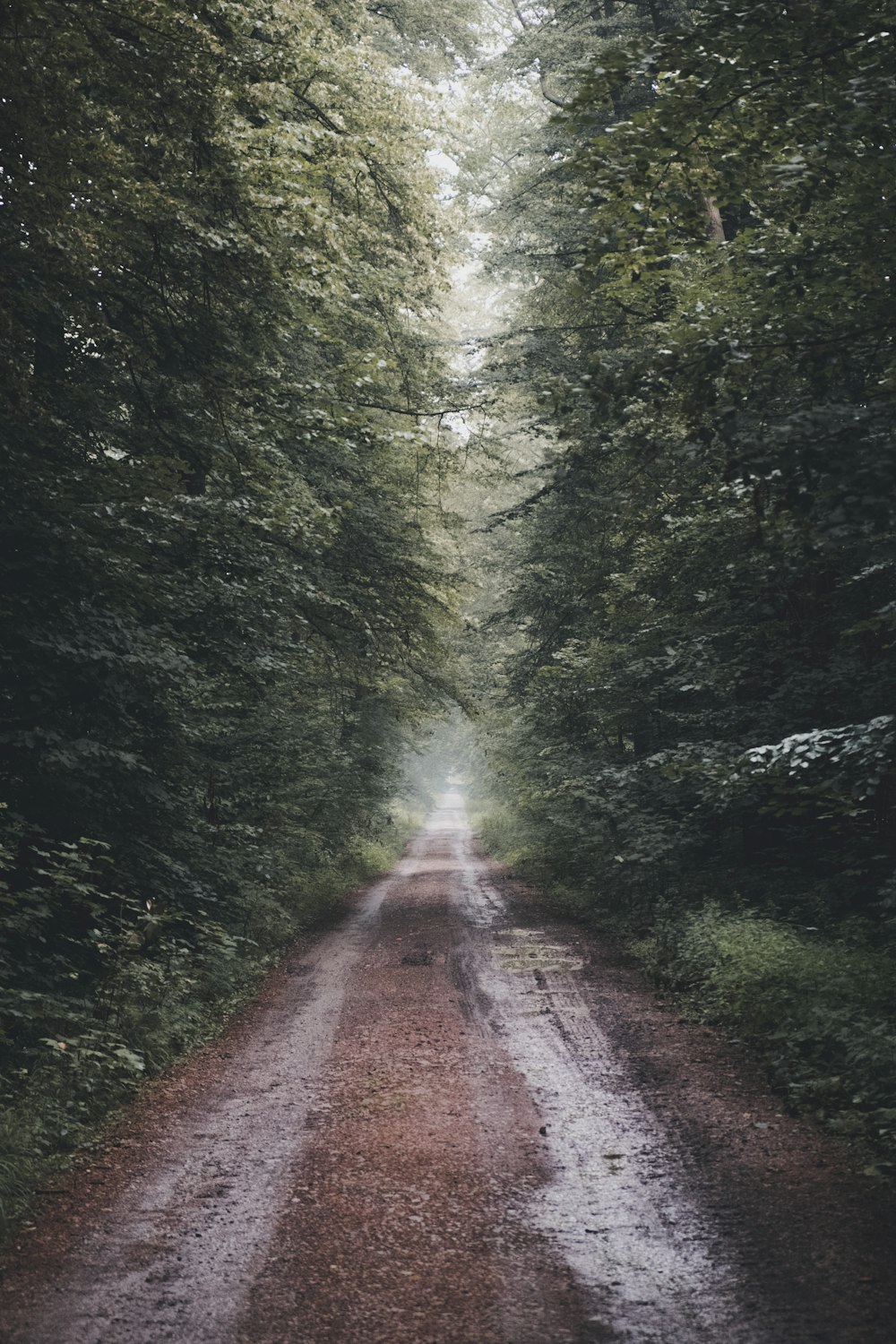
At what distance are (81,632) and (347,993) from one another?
18.4 feet

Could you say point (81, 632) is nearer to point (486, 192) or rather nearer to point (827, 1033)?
point (827, 1033)

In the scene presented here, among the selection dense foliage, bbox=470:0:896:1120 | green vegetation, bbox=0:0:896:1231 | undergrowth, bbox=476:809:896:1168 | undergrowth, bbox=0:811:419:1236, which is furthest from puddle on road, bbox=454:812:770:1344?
undergrowth, bbox=0:811:419:1236

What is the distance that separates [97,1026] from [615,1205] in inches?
174

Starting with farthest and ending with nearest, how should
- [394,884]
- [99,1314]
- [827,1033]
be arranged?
[394,884] → [827,1033] → [99,1314]

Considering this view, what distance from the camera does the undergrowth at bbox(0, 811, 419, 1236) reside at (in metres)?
5.39

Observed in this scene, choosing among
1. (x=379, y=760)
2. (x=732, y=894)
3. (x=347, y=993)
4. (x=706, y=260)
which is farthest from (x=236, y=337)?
(x=379, y=760)

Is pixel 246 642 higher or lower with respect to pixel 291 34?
lower

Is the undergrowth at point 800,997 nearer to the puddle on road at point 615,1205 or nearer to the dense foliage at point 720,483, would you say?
the dense foliage at point 720,483

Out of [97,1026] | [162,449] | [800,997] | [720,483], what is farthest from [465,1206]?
[162,449]

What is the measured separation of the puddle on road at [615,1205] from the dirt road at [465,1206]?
16mm

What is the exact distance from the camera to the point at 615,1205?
471cm

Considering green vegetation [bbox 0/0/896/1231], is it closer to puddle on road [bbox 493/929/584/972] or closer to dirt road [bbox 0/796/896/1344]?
dirt road [bbox 0/796/896/1344]

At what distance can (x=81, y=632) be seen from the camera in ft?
23.0

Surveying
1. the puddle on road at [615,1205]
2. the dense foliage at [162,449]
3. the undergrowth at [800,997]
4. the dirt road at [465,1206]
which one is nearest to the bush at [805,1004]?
the undergrowth at [800,997]
